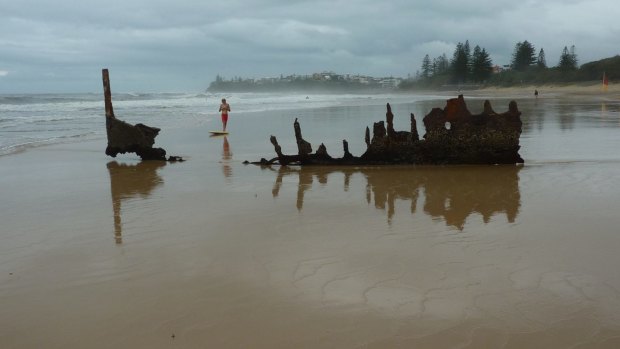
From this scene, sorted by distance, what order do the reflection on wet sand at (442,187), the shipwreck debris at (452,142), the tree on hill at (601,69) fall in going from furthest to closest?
1. the tree on hill at (601,69)
2. the shipwreck debris at (452,142)
3. the reflection on wet sand at (442,187)

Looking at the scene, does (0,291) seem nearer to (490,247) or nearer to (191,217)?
(191,217)

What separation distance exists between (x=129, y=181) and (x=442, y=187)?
5268 mm

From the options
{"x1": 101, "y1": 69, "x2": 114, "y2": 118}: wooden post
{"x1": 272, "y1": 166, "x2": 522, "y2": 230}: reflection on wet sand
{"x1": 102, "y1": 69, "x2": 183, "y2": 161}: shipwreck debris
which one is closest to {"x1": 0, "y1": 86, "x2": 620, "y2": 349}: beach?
{"x1": 272, "y1": 166, "x2": 522, "y2": 230}: reflection on wet sand

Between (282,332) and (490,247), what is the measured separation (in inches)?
92.6

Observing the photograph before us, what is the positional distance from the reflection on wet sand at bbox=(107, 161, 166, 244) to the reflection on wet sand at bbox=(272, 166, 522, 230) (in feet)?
6.93

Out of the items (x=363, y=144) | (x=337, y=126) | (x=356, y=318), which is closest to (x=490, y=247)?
(x=356, y=318)

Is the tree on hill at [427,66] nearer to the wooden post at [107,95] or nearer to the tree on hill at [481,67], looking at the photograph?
the tree on hill at [481,67]

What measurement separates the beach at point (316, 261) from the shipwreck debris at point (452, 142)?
746 millimetres

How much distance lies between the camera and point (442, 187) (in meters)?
7.56

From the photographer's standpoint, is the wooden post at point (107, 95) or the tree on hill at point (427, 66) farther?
the tree on hill at point (427, 66)

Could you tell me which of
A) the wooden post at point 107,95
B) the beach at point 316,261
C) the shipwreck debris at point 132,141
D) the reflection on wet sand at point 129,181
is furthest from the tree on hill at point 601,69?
the reflection on wet sand at point 129,181

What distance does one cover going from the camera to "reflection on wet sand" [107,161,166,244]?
6438mm

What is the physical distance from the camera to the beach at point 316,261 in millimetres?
3211

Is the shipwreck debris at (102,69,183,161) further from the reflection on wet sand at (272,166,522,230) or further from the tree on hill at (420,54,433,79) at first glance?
the tree on hill at (420,54,433,79)
